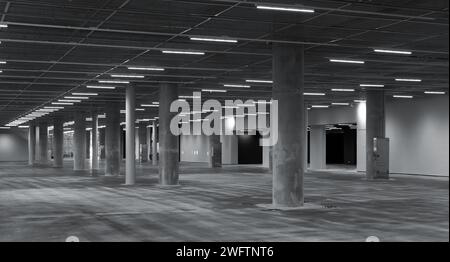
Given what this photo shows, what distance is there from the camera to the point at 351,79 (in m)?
34.6

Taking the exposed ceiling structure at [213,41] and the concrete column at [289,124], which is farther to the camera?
the concrete column at [289,124]

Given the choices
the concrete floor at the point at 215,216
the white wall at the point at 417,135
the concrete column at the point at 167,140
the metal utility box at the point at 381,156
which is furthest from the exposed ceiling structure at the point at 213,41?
the white wall at the point at 417,135

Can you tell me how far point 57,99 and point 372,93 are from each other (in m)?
22.8

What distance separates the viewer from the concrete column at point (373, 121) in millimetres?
41219

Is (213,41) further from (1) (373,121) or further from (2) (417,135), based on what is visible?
(2) (417,135)

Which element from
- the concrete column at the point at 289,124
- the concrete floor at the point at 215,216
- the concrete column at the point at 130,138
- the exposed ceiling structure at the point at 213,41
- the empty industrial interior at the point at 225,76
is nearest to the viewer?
the concrete floor at the point at 215,216

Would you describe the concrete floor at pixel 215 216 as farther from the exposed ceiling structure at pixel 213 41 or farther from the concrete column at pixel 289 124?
the exposed ceiling structure at pixel 213 41

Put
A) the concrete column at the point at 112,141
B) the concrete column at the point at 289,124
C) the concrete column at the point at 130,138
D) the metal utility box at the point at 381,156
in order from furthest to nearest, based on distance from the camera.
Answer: the concrete column at the point at 112,141 → the metal utility box at the point at 381,156 → the concrete column at the point at 130,138 → the concrete column at the point at 289,124

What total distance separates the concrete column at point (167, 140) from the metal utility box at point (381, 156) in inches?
558

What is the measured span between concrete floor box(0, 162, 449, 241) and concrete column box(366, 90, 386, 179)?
10.7m

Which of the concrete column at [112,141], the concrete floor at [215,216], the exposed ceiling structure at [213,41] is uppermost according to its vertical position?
the exposed ceiling structure at [213,41]

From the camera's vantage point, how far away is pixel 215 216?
64.6 ft
